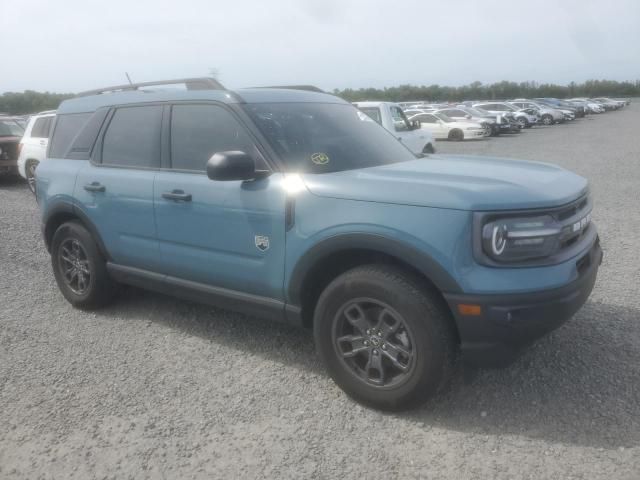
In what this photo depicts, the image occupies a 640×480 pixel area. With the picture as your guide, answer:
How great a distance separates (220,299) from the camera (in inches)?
152

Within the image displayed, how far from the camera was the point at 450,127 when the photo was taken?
80.5 ft

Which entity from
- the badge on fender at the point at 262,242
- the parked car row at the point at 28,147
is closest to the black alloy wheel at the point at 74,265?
the badge on fender at the point at 262,242

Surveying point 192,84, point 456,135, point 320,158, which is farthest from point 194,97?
point 456,135

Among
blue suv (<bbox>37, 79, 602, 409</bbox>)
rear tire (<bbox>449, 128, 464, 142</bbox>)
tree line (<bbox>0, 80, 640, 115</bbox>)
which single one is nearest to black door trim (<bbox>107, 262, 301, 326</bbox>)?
blue suv (<bbox>37, 79, 602, 409</bbox>)

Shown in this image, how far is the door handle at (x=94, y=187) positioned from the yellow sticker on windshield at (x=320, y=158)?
179 cm

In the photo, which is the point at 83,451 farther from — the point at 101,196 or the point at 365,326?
the point at 101,196

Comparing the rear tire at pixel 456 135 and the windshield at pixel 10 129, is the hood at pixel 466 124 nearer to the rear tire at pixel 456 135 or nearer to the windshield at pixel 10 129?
the rear tire at pixel 456 135

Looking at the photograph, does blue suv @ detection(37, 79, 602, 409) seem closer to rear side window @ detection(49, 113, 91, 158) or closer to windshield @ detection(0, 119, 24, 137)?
rear side window @ detection(49, 113, 91, 158)

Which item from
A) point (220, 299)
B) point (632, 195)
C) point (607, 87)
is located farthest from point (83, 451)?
point (607, 87)

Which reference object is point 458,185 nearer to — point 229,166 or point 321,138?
point 321,138

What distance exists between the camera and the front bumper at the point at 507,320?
9.18 ft

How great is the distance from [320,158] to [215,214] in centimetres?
76

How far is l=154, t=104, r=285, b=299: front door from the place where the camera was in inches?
138

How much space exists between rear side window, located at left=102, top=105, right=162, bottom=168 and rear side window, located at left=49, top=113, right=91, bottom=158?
50 cm
